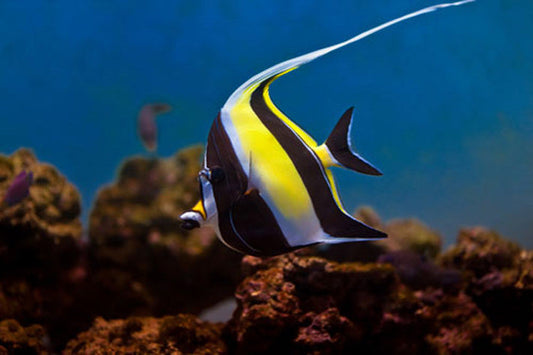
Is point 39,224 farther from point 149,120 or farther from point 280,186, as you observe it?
point 149,120

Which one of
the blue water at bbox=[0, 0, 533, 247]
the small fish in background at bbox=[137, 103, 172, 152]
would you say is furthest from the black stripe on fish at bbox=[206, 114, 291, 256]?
the small fish in background at bbox=[137, 103, 172, 152]

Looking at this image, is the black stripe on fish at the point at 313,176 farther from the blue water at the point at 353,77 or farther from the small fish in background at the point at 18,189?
the small fish in background at the point at 18,189

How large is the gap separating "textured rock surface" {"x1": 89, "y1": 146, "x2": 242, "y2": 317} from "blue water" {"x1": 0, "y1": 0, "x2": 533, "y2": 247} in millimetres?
863

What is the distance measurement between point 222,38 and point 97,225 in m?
4.65

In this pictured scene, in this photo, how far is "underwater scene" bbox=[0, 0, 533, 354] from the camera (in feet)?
3.18

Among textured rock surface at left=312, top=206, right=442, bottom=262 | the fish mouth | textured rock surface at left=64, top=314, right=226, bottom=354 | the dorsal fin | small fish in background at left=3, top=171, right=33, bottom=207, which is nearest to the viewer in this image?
the dorsal fin

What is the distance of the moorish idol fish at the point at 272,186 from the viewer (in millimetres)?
905

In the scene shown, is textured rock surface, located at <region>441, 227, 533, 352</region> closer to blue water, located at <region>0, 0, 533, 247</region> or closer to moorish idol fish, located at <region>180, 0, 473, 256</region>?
blue water, located at <region>0, 0, 533, 247</region>

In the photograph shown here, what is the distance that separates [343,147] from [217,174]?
337mm

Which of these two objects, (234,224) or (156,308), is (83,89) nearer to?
(156,308)

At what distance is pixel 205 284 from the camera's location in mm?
3584

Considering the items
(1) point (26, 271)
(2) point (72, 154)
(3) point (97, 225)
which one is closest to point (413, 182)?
(3) point (97, 225)

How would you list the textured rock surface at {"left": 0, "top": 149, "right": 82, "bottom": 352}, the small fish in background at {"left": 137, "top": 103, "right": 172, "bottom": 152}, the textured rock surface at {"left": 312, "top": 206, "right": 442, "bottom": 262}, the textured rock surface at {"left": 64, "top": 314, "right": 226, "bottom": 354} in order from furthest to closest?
1. the small fish in background at {"left": 137, "top": 103, "right": 172, "bottom": 152}
2. the textured rock surface at {"left": 312, "top": 206, "right": 442, "bottom": 262}
3. the textured rock surface at {"left": 0, "top": 149, "right": 82, "bottom": 352}
4. the textured rock surface at {"left": 64, "top": 314, "right": 226, "bottom": 354}

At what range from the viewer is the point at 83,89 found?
9.75 meters
